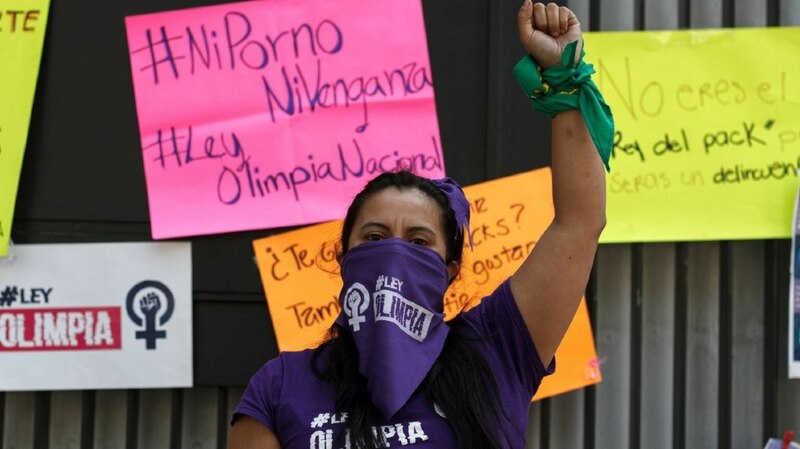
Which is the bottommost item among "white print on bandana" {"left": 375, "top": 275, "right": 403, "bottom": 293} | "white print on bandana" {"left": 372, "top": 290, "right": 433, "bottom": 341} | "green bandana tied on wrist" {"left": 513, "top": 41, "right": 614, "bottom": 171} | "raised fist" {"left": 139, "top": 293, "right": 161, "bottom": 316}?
"raised fist" {"left": 139, "top": 293, "right": 161, "bottom": 316}

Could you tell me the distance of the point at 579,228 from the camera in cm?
174

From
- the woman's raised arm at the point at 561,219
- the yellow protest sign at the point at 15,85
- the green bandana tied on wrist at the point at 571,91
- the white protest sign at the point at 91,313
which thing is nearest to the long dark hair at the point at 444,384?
the woman's raised arm at the point at 561,219

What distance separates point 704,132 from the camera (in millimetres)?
3008

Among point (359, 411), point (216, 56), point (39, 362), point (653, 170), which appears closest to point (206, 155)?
point (216, 56)

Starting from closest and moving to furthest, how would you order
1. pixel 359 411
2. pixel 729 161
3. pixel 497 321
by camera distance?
pixel 359 411
pixel 497 321
pixel 729 161

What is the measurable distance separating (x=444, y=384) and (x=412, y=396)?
6 cm

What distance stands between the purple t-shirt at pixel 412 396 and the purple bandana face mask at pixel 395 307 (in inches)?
2.4

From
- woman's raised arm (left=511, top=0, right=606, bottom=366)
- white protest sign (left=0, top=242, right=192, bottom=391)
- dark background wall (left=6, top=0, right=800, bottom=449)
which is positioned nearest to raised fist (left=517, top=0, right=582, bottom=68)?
woman's raised arm (left=511, top=0, right=606, bottom=366)

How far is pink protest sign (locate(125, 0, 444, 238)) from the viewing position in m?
3.01

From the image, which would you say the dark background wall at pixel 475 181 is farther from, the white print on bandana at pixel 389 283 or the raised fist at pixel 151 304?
the white print on bandana at pixel 389 283

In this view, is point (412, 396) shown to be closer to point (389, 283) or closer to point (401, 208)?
point (389, 283)

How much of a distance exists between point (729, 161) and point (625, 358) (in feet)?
2.17

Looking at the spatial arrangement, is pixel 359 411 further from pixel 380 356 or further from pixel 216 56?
pixel 216 56

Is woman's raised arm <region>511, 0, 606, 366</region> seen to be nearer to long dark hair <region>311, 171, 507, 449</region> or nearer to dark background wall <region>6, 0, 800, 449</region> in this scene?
long dark hair <region>311, 171, 507, 449</region>
